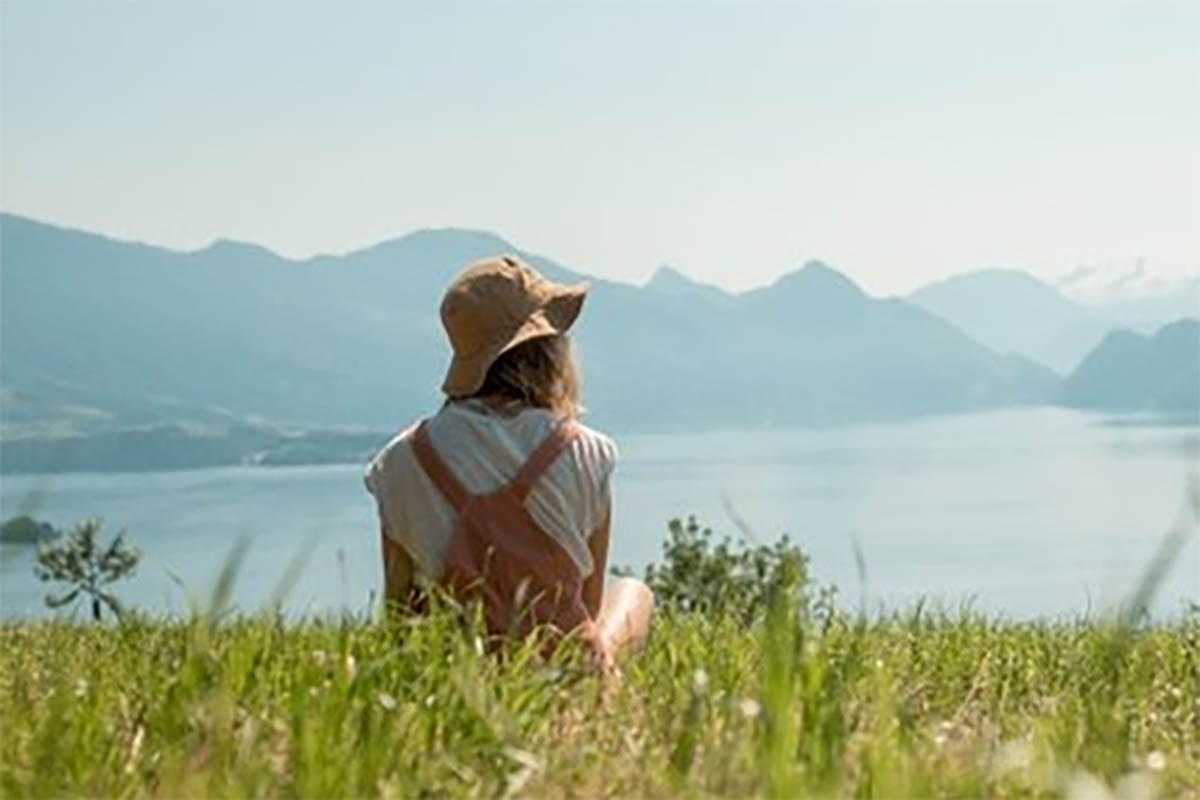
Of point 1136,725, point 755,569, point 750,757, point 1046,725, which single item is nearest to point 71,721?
point 750,757

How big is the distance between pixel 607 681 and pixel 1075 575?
191 m

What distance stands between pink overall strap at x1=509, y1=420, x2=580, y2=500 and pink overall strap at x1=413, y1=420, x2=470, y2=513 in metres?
0.14

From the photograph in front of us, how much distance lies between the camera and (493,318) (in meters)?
5.23

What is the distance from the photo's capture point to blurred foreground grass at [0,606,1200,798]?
283cm

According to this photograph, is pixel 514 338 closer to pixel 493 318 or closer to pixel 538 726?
pixel 493 318

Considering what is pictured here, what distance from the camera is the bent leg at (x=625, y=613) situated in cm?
546

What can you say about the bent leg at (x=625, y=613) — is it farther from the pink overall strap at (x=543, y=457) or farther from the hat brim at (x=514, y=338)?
the hat brim at (x=514, y=338)

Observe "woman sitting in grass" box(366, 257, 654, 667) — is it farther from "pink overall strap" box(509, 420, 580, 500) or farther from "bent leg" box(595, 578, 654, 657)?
"bent leg" box(595, 578, 654, 657)

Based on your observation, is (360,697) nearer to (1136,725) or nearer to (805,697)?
(805,697)

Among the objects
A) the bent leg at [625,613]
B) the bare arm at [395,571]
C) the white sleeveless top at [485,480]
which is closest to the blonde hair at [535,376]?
the white sleeveless top at [485,480]

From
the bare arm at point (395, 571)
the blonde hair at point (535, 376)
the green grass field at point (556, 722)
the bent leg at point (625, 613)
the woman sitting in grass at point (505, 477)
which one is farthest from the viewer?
the bent leg at point (625, 613)

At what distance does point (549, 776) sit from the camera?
3.05 metres

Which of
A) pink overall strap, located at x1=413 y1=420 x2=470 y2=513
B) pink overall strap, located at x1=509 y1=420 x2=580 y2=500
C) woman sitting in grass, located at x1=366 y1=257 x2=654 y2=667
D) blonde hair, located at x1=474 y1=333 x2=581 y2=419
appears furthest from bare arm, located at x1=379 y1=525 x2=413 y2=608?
blonde hair, located at x1=474 y1=333 x2=581 y2=419

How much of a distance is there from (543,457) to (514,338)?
37 centimetres
